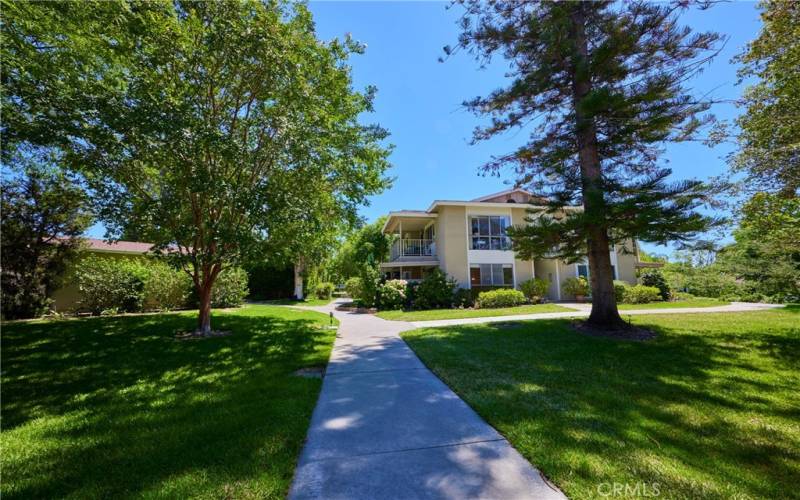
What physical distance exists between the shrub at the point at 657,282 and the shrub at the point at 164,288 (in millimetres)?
25887

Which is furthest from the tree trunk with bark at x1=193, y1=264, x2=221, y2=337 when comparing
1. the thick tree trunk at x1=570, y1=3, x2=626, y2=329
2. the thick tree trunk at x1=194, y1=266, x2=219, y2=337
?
the thick tree trunk at x1=570, y1=3, x2=626, y2=329

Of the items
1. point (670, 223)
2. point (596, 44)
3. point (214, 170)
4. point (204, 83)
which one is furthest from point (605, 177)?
point (204, 83)

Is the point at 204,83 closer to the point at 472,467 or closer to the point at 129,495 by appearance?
the point at 129,495

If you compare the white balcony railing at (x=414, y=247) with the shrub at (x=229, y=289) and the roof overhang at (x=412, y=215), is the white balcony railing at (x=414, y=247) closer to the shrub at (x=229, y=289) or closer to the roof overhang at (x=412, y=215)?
the roof overhang at (x=412, y=215)

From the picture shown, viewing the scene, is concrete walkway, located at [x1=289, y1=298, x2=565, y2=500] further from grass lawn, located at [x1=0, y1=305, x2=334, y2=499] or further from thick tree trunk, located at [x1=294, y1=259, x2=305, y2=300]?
thick tree trunk, located at [x1=294, y1=259, x2=305, y2=300]

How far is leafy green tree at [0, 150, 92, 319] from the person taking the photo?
1259 cm

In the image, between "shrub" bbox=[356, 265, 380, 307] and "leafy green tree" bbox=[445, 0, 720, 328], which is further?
"shrub" bbox=[356, 265, 380, 307]

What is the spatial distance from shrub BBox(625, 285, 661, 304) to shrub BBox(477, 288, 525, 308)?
20.0ft

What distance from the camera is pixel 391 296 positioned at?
56.0ft

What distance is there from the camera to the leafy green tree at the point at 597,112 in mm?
7359

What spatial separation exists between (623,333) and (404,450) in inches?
298

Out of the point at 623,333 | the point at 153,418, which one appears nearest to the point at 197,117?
the point at 153,418

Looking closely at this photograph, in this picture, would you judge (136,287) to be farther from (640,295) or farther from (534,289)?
(640,295)

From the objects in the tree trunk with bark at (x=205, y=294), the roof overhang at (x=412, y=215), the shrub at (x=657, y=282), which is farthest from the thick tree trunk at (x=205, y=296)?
the shrub at (x=657, y=282)
